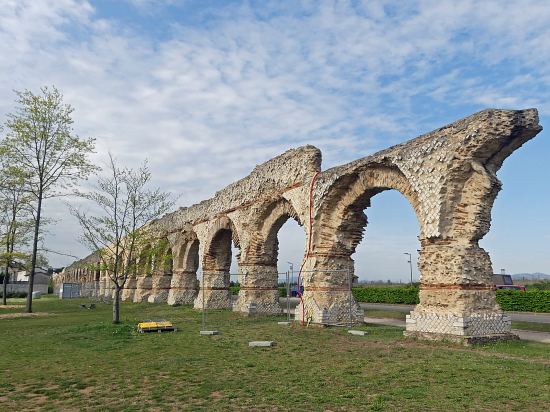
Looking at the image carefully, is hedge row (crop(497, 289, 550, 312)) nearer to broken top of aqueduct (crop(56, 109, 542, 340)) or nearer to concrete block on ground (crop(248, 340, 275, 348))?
broken top of aqueduct (crop(56, 109, 542, 340))

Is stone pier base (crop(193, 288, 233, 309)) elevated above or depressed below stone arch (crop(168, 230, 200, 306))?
below

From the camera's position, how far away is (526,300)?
22891 millimetres

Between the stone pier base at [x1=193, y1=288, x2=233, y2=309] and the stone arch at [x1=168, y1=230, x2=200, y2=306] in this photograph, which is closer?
the stone pier base at [x1=193, y1=288, x2=233, y2=309]

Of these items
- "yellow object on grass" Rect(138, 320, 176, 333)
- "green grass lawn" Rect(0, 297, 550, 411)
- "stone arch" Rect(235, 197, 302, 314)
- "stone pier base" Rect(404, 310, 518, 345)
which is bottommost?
"green grass lawn" Rect(0, 297, 550, 411)

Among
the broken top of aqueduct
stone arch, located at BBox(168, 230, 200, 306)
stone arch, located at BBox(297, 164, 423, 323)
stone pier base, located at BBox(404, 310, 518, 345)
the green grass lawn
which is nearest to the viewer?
the green grass lawn

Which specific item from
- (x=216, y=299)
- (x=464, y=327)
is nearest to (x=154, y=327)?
(x=464, y=327)

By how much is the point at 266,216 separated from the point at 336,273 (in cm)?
517

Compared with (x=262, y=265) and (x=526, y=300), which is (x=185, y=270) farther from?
(x=526, y=300)

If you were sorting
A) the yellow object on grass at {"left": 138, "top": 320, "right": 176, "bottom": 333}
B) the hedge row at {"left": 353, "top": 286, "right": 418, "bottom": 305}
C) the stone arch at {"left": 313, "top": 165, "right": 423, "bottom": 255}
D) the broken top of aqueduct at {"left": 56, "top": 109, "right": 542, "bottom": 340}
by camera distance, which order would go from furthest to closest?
the hedge row at {"left": 353, "top": 286, "right": 418, "bottom": 305} → the stone arch at {"left": 313, "top": 165, "right": 423, "bottom": 255} → the yellow object on grass at {"left": 138, "top": 320, "right": 176, "bottom": 333} → the broken top of aqueduct at {"left": 56, "top": 109, "right": 542, "bottom": 340}

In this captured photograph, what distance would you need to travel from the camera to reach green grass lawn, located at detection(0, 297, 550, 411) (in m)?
5.62

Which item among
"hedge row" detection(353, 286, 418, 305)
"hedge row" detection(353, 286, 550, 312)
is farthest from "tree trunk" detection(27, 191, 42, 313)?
"hedge row" detection(353, 286, 550, 312)

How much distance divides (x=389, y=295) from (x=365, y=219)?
669 inches

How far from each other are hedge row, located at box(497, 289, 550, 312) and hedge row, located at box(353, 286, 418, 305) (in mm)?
5053

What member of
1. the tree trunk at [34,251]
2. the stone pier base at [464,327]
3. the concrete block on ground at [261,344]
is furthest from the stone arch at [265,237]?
the tree trunk at [34,251]
